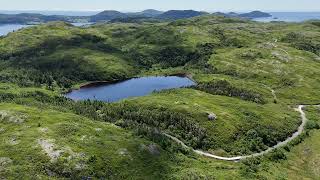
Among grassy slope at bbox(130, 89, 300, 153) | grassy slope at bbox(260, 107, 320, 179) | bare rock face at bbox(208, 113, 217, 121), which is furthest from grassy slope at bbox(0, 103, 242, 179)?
bare rock face at bbox(208, 113, 217, 121)

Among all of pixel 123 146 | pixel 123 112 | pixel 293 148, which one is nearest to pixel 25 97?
pixel 123 112

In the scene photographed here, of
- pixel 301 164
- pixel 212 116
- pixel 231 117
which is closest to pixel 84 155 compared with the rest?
pixel 212 116

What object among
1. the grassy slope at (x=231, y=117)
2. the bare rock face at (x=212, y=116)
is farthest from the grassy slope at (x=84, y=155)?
the bare rock face at (x=212, y=116)

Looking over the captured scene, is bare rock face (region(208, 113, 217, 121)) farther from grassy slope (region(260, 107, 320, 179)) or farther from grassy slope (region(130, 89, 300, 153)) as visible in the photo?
grassy slope (region(260, 107, 320, 179))

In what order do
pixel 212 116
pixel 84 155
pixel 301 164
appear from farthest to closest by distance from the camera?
pixel 212 116 → pixel 301 164 → pixel 84 155

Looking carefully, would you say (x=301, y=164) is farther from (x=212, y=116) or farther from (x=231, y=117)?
(x=212, y=116)

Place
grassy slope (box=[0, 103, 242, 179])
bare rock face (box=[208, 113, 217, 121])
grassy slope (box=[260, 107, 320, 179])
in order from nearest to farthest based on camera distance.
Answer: grassy slope (box=[0, 103, 242, 179])
grassy slope (box=[260, 107, 320, 179])
bare rock face (box=[208, 113, 217, 121])

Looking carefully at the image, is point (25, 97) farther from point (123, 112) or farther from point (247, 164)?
point (247, 164)

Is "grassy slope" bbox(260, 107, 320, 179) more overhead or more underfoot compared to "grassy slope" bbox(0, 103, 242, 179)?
more underfoot

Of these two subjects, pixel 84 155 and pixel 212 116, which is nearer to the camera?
A: pixel 84 155

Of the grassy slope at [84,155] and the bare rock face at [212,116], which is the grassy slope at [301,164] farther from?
the bare rock face at [212,116]

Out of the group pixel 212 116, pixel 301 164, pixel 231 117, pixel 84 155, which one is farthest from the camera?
pixel 231 117
